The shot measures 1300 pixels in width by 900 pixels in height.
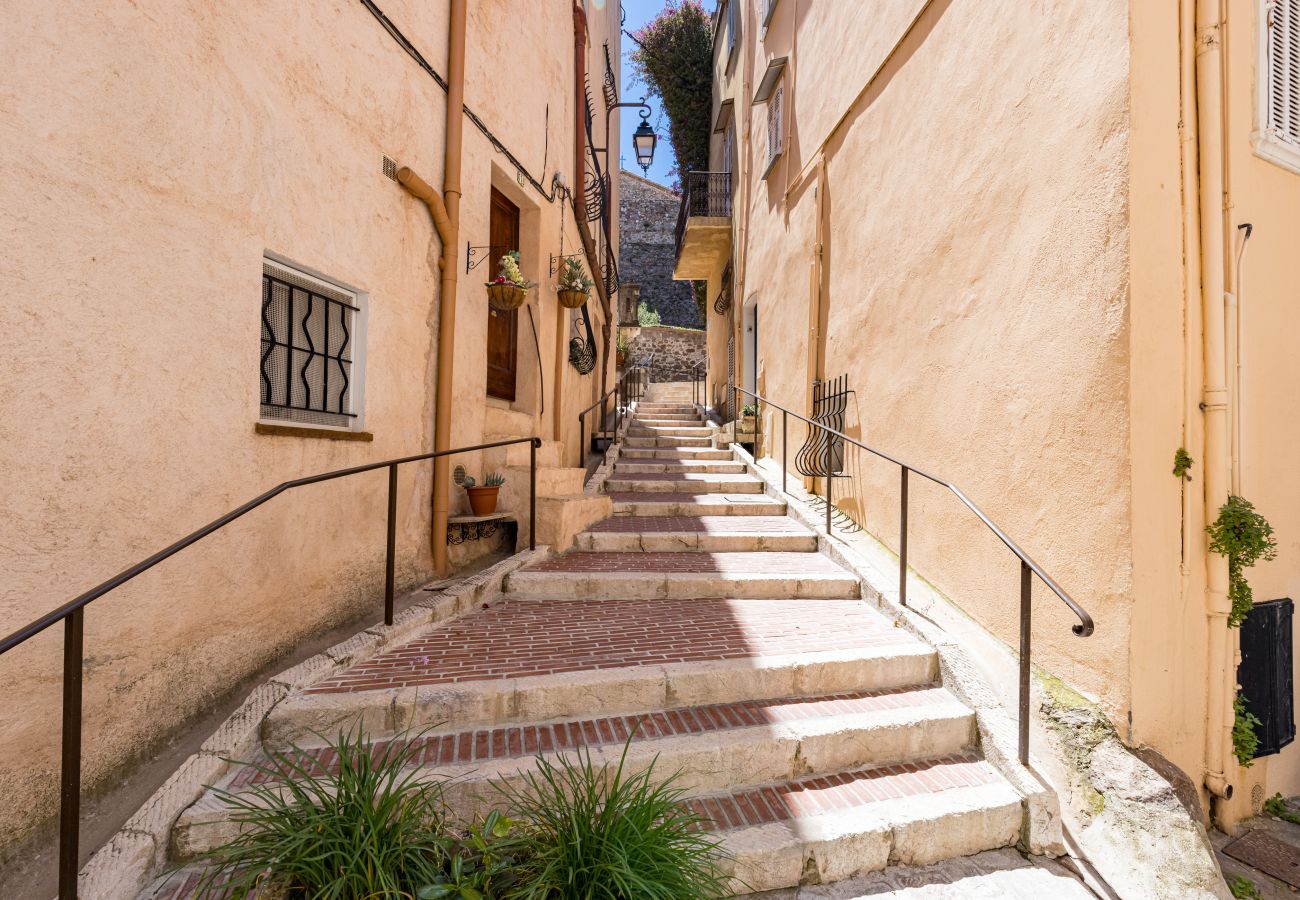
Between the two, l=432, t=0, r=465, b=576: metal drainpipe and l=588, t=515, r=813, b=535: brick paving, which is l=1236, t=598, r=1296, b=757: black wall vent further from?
l=432, t=0, r=465, b=576: metal drainpipe

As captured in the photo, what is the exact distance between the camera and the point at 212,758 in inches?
95.0

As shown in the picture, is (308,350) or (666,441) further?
(666,441)

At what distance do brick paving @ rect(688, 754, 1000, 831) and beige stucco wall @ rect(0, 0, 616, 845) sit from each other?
2457 mm

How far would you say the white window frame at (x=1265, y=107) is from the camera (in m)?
3.11

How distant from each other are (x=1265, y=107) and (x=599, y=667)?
460cm

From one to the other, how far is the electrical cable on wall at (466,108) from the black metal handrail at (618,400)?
9.01ft

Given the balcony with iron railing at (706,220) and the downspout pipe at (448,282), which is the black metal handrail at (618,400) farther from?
the downspout pipe at (448,282)

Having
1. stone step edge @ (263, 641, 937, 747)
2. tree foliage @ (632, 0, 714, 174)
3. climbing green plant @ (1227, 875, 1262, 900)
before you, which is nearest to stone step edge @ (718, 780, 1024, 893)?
stone step edge @ (263, 641, 937, 747)

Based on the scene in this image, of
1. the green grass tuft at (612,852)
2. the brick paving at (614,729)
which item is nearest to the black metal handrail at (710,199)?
the brick paving at (614,729)

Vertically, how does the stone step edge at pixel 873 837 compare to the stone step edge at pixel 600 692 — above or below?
below

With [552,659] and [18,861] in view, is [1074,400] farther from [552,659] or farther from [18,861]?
[18,861]

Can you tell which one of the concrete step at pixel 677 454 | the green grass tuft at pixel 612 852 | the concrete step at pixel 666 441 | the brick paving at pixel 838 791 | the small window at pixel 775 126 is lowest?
the brick paving at pixel 838 791

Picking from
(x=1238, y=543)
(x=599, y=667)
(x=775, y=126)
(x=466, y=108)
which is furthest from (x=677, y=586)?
(x=775, y=126)

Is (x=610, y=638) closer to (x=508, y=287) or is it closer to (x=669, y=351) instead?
(x=508, y=287)
